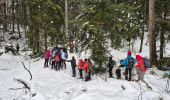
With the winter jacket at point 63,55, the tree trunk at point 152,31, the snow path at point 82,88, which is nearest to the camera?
the snow path at point 82,88

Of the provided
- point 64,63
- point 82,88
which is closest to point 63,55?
point 64,63

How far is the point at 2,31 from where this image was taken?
163 ft

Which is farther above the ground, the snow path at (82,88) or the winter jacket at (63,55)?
the winter jacket at (63,55)

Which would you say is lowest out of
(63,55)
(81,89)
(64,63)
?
(81,89)

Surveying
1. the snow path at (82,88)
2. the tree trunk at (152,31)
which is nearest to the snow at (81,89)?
the snow path at (82,88)

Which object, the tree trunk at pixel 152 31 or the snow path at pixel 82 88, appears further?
the tree trunk at pixel 152 31

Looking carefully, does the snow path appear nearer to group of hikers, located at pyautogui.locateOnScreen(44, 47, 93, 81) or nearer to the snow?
the snow

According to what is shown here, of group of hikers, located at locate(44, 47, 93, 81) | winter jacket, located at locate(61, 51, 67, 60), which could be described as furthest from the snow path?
winter jacket, located at locate(61, 51, 67, 60)

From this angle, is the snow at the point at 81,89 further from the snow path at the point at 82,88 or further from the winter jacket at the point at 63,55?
Result: the winter jacket at the point at 63,55

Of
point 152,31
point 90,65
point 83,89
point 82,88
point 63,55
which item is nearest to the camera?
point 83,89

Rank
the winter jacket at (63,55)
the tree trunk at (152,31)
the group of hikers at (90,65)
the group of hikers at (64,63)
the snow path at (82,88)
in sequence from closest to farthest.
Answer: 1. the snow path at (82,88)
2. the group of hikers at (90,65)
3. the group of hikers at (64,63)
4. the tree trunk at (152,31)
5. the winter jacket at (63,55)

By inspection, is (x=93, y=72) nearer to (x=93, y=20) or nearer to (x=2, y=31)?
(x=93, y=20)

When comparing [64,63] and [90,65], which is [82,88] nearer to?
[90,65]

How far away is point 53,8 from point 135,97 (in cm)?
1713
